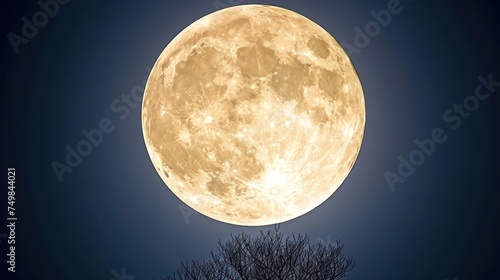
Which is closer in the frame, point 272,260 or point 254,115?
point 254,115

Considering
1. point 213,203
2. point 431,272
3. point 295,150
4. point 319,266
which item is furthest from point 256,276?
point 431,272

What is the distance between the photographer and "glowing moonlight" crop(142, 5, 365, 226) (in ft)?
27.6

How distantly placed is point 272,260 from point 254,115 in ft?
36.3

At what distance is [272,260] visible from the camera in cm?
1794

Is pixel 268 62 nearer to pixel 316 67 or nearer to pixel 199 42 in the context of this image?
pixel 316 67

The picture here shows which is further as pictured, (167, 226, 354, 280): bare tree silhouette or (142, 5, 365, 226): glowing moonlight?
(167, 226, 354, 280): bare tree silhouette

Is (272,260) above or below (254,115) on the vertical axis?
above

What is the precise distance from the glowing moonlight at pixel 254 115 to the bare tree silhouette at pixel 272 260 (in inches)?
334

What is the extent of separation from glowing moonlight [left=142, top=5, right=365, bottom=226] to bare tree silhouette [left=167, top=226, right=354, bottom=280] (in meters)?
8.50

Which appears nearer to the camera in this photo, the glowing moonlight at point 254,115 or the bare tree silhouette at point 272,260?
the glowing moonlight at point 254,115

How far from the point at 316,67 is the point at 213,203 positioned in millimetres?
3675

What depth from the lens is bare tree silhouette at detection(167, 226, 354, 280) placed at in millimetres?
17781

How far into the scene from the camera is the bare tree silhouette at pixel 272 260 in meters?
17.8

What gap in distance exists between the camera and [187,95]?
8773 millimetres
